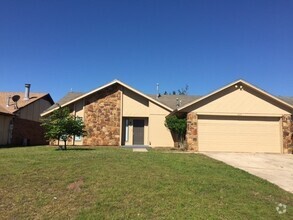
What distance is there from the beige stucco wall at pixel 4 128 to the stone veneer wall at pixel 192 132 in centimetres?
1470

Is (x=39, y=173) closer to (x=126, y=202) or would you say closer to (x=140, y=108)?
(x=126, y=202)

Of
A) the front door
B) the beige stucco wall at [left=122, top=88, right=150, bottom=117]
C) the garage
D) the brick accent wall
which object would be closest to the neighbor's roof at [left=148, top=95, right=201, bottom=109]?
the beige stucco wall at [left=122, top=88, right=150, bottom=117]

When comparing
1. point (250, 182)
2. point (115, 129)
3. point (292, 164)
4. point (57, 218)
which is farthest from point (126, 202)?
point (115, 129)

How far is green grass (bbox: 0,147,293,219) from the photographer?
645 centimetres

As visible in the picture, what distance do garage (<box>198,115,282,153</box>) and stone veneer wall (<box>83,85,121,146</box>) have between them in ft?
23.1

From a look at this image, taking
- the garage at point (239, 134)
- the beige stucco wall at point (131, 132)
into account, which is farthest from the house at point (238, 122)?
the beige stucco wall at point (131, 132)

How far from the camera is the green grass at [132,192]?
645cm

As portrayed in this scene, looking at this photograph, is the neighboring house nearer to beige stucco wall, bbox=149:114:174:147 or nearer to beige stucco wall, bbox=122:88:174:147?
beige stucco wall, bbox=122:88:174:147

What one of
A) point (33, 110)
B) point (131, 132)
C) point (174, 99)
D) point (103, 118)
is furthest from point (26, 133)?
point (174, 99)

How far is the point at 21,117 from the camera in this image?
86.7 ft

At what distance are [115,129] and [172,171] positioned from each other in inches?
526

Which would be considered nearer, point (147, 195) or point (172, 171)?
point (147, 195)

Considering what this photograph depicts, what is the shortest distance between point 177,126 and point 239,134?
435cm

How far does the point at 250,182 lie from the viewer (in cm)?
909
